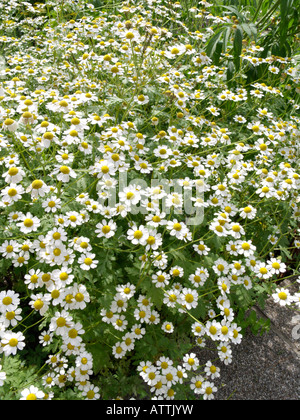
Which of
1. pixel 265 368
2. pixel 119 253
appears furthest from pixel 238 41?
pixel 265 368

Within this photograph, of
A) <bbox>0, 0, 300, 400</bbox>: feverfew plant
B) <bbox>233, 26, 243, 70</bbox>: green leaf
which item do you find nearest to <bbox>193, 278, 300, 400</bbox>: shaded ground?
<bbox>0, 0, 300, 400</bbox>: feverfew plant

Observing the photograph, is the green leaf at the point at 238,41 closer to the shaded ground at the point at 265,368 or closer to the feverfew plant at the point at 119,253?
the feverfew plant at the point at 119,253

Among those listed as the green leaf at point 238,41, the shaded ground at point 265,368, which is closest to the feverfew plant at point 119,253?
the shaded ground at point 265,368

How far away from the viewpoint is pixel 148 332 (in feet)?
7.09

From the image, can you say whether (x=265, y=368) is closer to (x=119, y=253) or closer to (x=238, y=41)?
(x=119, y=253)

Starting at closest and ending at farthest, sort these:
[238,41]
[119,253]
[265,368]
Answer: [119,253], [265,368], [238,41]

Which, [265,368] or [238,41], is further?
[238,41]

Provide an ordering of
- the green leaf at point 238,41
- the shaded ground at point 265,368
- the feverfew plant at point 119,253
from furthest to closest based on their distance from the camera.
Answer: the green leaf at point 238,41, the shaded ground at point 265,368, the feverfew plant at point 119,253

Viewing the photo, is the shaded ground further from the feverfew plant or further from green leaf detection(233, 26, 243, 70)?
green leaf detection(233, 26, 243, 70)

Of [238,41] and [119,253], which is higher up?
[238,41]

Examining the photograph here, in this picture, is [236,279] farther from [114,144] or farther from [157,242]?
[114,144]

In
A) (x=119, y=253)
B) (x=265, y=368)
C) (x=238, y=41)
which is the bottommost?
(x=265, y=368)

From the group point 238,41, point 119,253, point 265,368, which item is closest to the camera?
point 119,253
